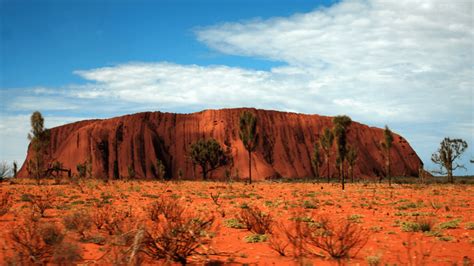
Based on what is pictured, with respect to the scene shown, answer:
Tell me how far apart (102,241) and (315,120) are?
382ft

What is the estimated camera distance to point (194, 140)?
110438 mm

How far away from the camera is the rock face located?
Answer: 102 m

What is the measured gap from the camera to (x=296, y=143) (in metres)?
114

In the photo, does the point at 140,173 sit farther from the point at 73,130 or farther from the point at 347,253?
the point at 347,253

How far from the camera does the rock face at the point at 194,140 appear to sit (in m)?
102

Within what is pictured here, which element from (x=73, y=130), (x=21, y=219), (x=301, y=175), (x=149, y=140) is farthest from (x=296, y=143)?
(x=21, y=219)

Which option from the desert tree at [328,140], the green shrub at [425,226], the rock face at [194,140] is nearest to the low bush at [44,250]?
the green shrub at [425,226]

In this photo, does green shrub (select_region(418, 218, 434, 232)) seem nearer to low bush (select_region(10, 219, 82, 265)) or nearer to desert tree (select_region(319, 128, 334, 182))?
low bush (select_region(10, 219, 82, 265))

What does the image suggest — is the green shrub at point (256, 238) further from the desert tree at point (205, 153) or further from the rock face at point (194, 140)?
the rock face at point (194, 140)

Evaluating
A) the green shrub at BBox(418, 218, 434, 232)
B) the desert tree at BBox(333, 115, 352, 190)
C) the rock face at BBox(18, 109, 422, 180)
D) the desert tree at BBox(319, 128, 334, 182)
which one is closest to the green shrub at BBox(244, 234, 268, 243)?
the green shrub at BBox(418, 218, 434, 232)

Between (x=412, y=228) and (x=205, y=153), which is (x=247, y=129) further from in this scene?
(x=412, y=228)

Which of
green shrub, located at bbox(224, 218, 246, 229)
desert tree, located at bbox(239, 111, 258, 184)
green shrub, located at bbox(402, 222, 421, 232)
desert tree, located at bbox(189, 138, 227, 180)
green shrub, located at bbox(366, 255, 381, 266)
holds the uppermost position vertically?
desert tree, located at bbox(239, 111, 258, 184)

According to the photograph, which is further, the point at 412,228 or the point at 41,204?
the point at 41,204

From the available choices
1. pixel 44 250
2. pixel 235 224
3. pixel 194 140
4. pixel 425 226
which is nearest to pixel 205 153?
pixel 194 140
